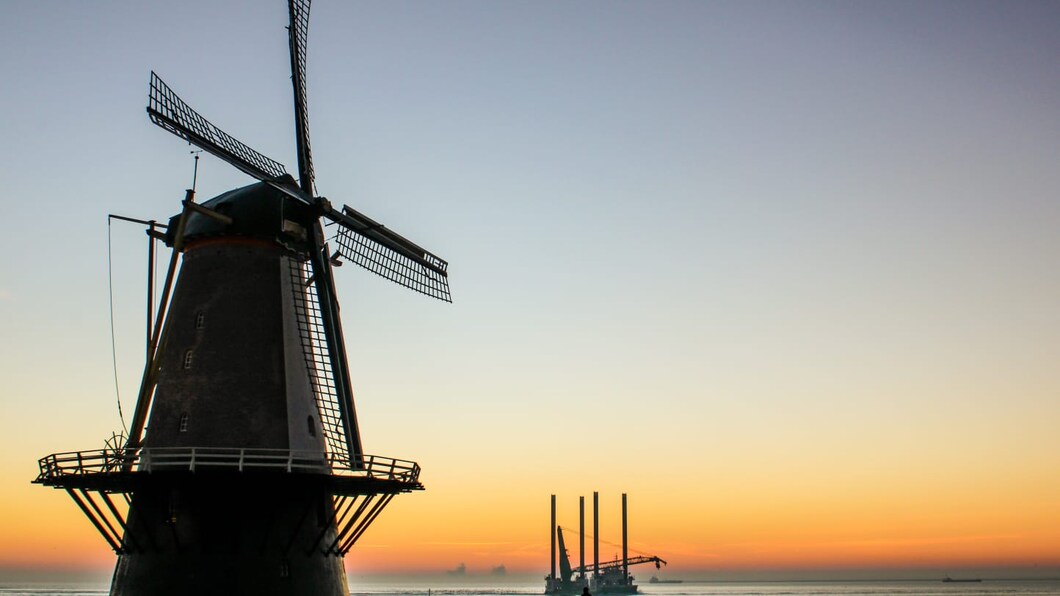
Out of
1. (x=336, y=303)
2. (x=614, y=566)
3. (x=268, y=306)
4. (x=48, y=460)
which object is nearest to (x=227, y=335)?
(x=268, y=306)

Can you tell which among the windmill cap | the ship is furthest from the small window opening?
the ship

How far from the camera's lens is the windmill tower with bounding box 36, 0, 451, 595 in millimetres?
27094

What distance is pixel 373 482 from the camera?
2920cm

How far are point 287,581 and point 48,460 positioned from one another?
751 cm

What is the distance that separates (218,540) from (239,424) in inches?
130

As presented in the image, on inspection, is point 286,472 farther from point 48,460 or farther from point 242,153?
point 242,153

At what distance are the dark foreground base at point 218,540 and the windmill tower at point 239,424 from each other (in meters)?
0.04

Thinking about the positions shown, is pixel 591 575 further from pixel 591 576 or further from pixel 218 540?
pixel 218 540

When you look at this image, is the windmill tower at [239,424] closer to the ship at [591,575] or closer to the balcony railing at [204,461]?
the balcony railing at [204,461]

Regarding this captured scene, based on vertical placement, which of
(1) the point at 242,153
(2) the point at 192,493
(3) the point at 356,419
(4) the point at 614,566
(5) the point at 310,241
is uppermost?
(1) the point at 242,153

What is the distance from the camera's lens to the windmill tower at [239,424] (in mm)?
27094

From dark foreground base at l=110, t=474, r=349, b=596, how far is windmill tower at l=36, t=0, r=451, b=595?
0.04m

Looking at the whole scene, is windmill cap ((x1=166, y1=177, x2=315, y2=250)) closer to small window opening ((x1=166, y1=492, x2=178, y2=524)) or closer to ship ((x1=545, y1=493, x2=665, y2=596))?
small window opening ((x1=166, y1=492, x2=178, y2=524))

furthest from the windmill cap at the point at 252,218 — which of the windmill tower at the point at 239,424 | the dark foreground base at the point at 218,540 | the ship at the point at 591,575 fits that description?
the ship at the point at 591,575
